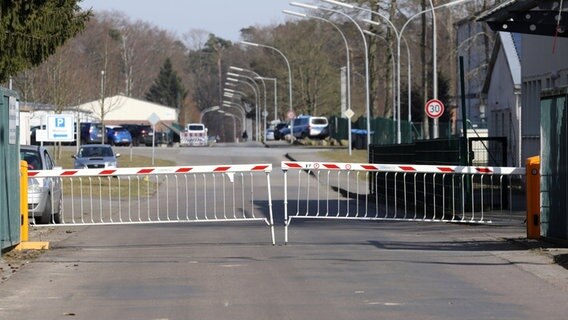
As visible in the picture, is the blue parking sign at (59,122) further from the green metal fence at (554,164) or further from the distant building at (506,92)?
the green metal fence at (554,164)

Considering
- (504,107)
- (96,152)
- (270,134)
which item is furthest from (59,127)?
(270,134)

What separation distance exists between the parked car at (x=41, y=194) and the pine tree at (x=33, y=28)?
1.70m

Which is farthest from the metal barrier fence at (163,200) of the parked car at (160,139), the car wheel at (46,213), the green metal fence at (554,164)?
the parked car at (160,139)

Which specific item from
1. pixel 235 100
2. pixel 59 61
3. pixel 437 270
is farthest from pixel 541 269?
pixel 235 100

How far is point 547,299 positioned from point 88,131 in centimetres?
6664

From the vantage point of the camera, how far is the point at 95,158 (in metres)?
42.1

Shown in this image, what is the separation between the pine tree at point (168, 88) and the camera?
140 m

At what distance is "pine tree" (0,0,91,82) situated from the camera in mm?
21000

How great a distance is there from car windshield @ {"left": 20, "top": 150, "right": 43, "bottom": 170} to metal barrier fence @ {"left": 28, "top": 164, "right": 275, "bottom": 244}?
0.85 metres

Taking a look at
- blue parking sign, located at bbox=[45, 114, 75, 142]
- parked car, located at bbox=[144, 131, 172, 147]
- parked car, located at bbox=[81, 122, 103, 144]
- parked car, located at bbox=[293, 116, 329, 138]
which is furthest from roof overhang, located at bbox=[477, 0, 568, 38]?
parked car, located at bbox=[144, 131, 172, 147]

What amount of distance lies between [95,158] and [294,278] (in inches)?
1216

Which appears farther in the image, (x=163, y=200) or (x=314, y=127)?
(x=314, y=127)

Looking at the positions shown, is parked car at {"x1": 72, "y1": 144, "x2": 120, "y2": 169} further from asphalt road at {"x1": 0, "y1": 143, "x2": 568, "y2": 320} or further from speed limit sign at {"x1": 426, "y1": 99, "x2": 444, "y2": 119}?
asphalt road at {"x1": 0, "y1": 143, "x2": 568, "y2": 320}

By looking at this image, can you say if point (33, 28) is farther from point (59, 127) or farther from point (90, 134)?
point (90, 134)
